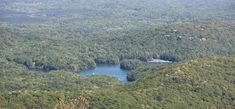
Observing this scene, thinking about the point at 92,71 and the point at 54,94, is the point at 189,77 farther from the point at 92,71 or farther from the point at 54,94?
the point at 92,71

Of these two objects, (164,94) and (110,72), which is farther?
(110,72)

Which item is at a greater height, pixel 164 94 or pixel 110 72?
pixel 164 94

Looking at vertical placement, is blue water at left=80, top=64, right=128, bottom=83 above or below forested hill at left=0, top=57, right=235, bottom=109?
below

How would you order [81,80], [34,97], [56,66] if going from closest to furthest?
1. [34,97]
2. [81,80]
3. [56,66]

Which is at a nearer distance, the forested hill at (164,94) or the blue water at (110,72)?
the forested hill at (164,94)

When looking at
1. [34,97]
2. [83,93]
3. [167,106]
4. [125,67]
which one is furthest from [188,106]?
[125,67]

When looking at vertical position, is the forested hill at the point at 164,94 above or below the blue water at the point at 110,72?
above

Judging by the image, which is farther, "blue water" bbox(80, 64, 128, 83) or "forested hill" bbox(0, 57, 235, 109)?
"blue water" bbox(80, 64, 128, 83)

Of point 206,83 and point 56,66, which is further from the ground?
point 206,83
